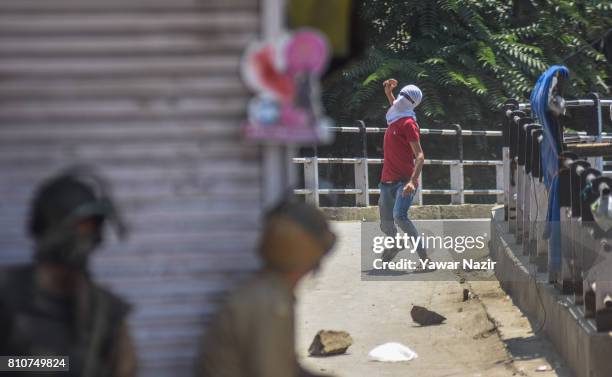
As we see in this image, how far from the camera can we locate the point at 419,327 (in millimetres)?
10148

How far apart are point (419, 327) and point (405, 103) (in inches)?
104

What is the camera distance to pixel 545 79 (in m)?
9.40

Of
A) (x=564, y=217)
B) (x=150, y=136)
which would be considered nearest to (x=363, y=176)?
(x=564, y=217)

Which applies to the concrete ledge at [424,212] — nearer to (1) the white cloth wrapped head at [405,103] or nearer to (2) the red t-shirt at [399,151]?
(2) the red t-shirt at [399,151]

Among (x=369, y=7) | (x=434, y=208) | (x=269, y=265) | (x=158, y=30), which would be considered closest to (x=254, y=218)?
(x=269, y=265)

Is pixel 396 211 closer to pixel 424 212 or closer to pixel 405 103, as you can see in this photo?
pixel 405 103

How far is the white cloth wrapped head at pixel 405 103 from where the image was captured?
39.2 ft

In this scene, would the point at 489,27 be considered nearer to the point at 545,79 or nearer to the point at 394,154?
the point at 394,154

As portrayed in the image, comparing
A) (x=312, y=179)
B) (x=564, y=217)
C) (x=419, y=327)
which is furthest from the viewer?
(x=312, y=179)

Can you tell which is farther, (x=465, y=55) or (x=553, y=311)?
(x=465, y=55)

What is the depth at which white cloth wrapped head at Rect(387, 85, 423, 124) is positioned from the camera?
39.2 ft

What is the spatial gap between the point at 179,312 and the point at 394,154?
7789 mm

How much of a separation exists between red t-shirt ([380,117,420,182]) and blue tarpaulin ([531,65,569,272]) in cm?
256

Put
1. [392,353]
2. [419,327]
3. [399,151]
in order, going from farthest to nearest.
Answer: [399,151] → [419,327] → [392,353]
